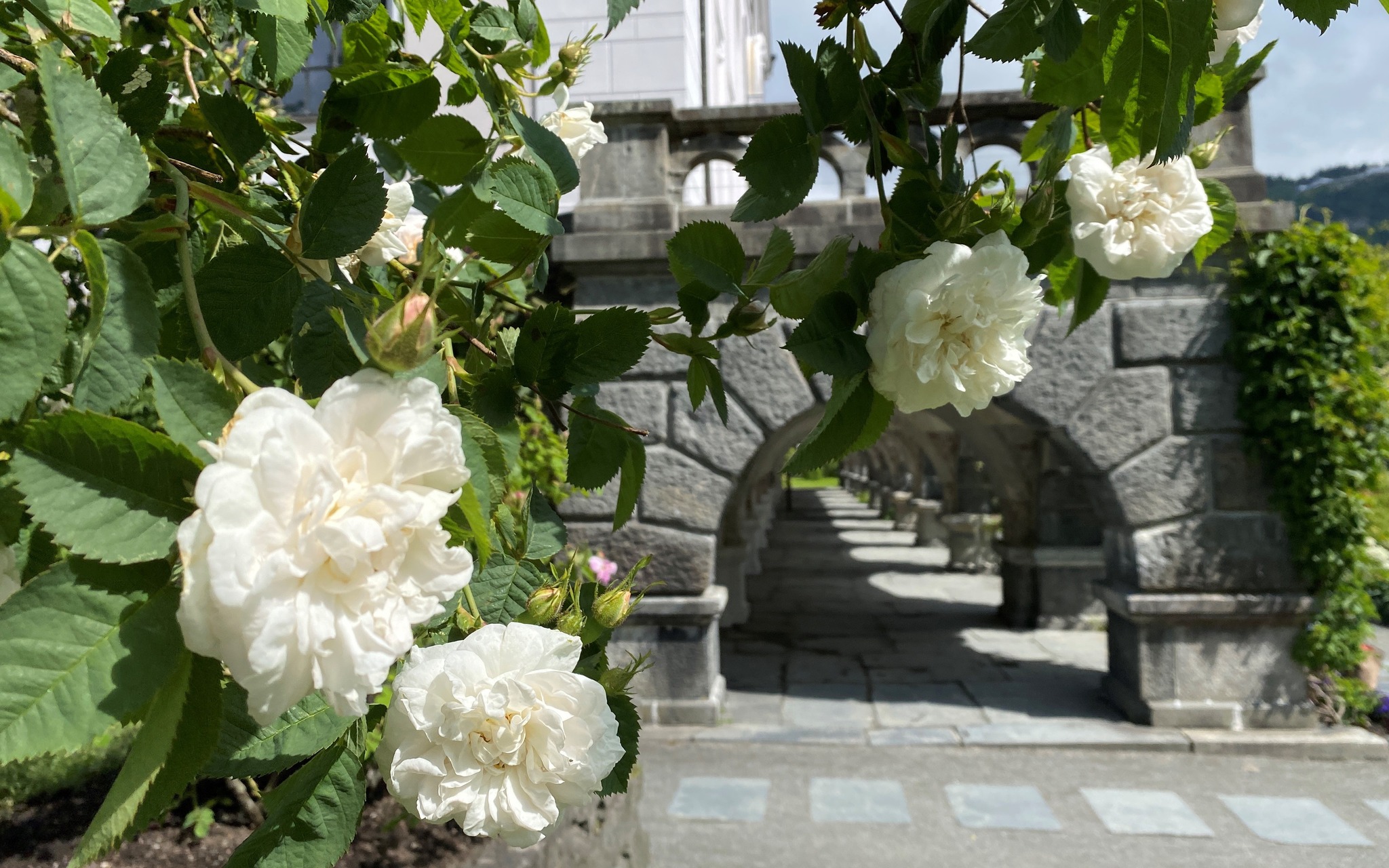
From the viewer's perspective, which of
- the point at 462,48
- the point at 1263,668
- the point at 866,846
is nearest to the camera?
the point at 462,48

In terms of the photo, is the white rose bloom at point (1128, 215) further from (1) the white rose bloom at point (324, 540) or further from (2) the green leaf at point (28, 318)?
(2) the green leaf at point (28, 318)

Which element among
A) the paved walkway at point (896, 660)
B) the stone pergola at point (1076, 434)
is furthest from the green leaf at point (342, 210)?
the paved walkway at point (896, 660)

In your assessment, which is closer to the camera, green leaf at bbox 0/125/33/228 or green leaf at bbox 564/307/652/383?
green leaf at bbox 0/125/33/228

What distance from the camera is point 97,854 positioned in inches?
16.0

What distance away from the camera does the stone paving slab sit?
3.57 m

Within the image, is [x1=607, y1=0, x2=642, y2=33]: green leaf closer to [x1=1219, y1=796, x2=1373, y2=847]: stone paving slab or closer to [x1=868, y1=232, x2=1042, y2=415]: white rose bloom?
[x1=868, y1=232, x2=1042, y2=415]: white rose bloom

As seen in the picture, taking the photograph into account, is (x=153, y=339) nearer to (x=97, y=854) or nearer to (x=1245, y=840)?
(x=97, y=854)

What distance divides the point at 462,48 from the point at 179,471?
2.73ft

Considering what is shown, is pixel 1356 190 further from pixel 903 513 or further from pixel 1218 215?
pixel 1218 215

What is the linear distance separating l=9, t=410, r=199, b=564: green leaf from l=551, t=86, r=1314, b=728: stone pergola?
12.8ft

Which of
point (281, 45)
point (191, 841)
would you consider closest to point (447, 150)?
point (281, 45)

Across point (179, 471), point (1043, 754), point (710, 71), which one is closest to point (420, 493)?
point (179, 471)

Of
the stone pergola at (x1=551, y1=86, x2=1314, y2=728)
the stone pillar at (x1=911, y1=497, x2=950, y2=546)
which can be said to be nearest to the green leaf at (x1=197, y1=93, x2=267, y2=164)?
the stone pergola at (x1=551, y1=86, x2=1314, y2=728)

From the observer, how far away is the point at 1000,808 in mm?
3893
